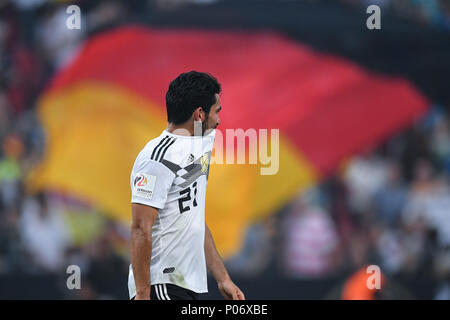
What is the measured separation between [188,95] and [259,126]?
7.02 metres

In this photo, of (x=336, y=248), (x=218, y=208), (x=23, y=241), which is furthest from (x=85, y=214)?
(x=336, y=248)

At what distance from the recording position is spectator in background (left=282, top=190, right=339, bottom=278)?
395 inches

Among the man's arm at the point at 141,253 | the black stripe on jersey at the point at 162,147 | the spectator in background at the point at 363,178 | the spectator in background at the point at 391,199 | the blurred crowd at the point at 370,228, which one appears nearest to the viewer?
the man's arm at the point at 141,253

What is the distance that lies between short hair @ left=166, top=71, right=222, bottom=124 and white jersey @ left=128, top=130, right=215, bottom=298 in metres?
0.11

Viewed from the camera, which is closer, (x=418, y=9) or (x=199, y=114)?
(x=199, y=114)

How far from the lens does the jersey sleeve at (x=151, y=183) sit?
4.07m

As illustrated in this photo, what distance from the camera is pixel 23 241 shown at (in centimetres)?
1062

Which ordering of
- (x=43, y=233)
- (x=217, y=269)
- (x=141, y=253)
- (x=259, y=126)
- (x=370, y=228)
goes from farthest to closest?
(x=259, y=126) → (x=43, y=233) → (x=370, y=228) → (x=217, y=269) → (x=141, y=253)

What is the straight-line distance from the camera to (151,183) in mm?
4082

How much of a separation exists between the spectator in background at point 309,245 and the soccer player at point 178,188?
5.79 meters

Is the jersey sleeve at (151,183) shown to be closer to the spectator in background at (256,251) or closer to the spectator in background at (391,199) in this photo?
the spectator in background at (256,251)

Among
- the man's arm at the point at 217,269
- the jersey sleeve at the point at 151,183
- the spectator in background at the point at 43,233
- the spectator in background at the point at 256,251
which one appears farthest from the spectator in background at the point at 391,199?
the jersey sleeve at the point at 151,183

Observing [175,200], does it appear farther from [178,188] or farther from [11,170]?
[11,170]

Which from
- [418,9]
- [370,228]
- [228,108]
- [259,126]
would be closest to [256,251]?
[370,228]
